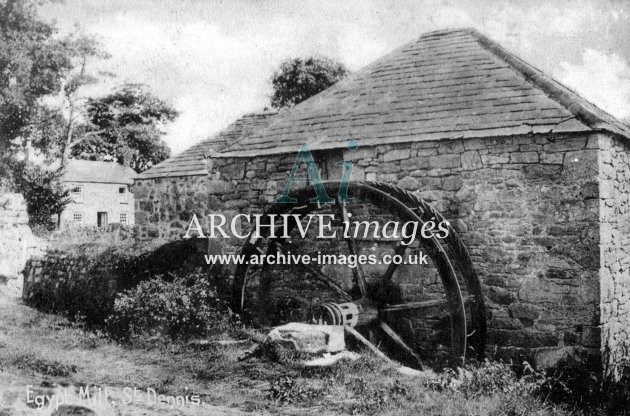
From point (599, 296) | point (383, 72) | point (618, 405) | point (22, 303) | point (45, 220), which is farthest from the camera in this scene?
point (45, 220)

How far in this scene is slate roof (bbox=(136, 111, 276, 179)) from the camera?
14539 millimetres

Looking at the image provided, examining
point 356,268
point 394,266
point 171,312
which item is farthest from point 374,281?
point 171,312

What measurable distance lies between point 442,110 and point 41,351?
19.7ft

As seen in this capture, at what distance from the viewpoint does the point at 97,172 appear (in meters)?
31.6

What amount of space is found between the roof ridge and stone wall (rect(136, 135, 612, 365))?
0.84ft

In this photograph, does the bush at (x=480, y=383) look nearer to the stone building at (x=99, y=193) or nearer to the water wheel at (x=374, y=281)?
the water wheel at (x=374, y=281)

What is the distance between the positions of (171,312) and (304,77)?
19.8m

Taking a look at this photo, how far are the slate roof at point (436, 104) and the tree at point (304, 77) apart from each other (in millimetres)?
16686

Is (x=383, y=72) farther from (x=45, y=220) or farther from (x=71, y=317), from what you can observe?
(x=45, y=220)

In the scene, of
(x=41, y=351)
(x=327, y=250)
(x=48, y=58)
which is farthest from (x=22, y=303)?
(x=327, y=250)

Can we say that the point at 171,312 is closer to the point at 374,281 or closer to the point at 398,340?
the point at 374,281

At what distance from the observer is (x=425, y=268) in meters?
7.30

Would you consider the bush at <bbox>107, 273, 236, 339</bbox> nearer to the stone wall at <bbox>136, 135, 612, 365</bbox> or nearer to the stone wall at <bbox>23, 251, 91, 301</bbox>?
the stone wall at <bbox>23, 251, 91, 301</bbox>

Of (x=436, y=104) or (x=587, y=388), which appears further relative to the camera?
(x=436, y=104)
